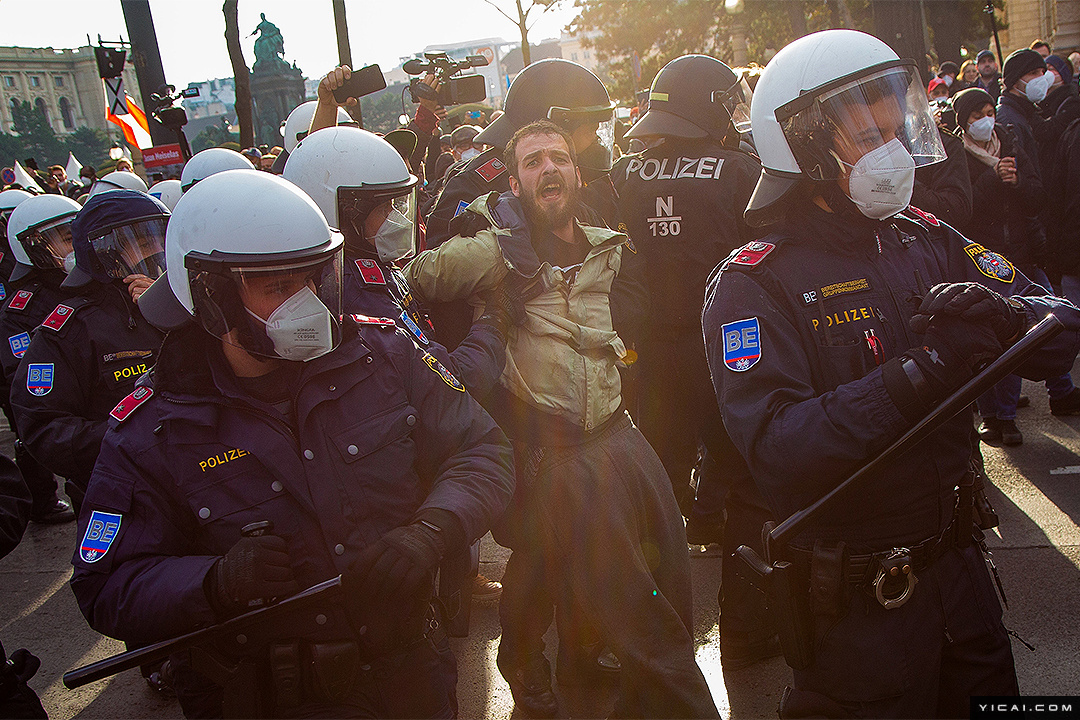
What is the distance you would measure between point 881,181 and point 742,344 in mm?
530

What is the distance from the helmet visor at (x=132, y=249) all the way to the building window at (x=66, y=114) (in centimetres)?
10455

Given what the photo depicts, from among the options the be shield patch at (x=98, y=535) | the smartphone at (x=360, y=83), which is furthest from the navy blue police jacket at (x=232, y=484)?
the smartphone at (x=360, y=83)

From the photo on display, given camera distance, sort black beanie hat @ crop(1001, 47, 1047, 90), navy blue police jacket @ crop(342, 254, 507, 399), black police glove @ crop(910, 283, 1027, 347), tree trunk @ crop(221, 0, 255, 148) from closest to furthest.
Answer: black police glove @ crop(910, 283, 1027, 347), navy blue police jacket @ crop(342, 254, 507, 399), black beanie hat @ crop(1001, 47, 1047, 90), tree trunk @ crop(221, 0, 255, 148)

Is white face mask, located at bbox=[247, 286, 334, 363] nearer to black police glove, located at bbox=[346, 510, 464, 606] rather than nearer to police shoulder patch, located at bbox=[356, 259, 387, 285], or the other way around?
black police glove, located at bbox=[346, 510, 464, 606]

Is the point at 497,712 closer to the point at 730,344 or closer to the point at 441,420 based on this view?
the point at 441,420

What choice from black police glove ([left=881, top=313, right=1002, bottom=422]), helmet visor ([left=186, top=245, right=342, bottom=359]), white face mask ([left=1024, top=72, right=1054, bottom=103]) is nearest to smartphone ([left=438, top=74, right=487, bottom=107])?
helmet visor ([left=186, top=245, right=342, bottom=359])

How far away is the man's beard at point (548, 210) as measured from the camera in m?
3.19

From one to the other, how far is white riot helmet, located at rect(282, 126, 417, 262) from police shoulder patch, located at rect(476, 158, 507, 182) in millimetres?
703

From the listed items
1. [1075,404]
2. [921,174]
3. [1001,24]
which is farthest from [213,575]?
[1001,24]

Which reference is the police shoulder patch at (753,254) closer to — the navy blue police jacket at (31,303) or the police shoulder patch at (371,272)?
the police shoulder patch at (371,272)

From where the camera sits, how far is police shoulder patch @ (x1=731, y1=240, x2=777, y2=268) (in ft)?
7.27

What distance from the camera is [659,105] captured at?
4141 millimetres

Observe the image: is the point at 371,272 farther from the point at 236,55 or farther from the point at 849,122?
the point at 236,55

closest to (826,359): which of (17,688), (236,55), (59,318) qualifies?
(17,688)
